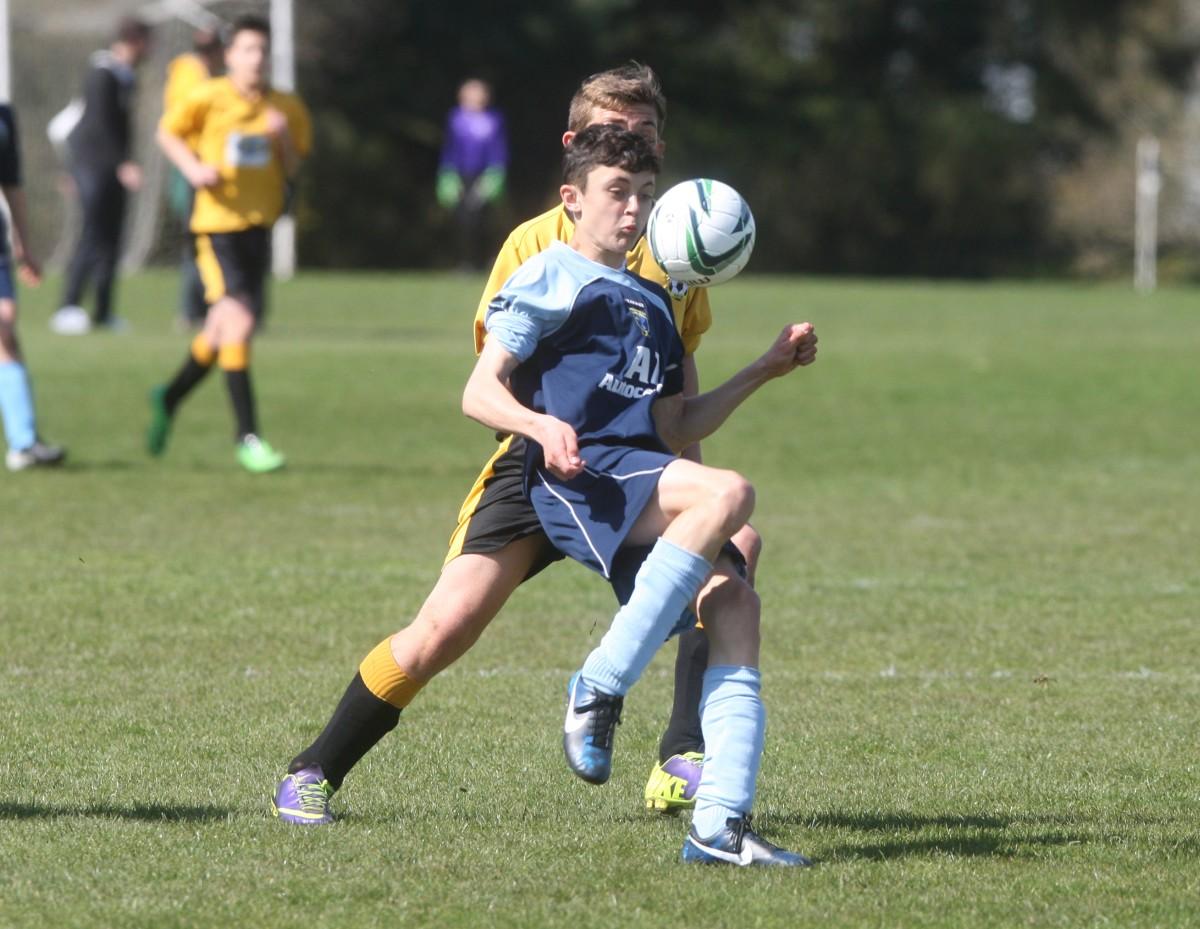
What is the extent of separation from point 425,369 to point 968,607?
950 cm

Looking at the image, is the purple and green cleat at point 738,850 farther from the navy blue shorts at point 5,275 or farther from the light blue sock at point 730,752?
the navy blue shorts at point 5,275

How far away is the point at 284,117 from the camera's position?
39.5ft

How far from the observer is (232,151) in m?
11.9

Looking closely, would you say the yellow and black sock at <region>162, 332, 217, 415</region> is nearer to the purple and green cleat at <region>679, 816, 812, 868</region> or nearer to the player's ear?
the player's ear

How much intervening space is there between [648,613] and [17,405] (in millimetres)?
7652

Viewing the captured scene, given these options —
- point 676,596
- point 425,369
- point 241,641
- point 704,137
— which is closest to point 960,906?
point 676,596

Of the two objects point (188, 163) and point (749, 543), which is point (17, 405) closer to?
point (188, 163)

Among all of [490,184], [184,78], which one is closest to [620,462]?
[184,78]

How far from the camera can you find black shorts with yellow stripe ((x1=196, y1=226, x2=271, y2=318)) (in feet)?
38.1

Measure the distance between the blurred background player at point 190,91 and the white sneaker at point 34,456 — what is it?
1408 mm

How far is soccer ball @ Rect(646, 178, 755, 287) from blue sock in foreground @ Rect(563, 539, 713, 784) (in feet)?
2.38

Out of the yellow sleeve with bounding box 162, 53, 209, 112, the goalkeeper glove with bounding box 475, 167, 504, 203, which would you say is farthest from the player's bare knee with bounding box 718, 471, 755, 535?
the goalkeeper glove with bounding box 475, 167, 504, 203

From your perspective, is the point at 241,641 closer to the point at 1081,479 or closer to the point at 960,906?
the point at 960,906

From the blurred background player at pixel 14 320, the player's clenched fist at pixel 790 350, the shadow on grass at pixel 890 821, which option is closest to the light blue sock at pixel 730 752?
the shadow on grass at pixel 890 821
